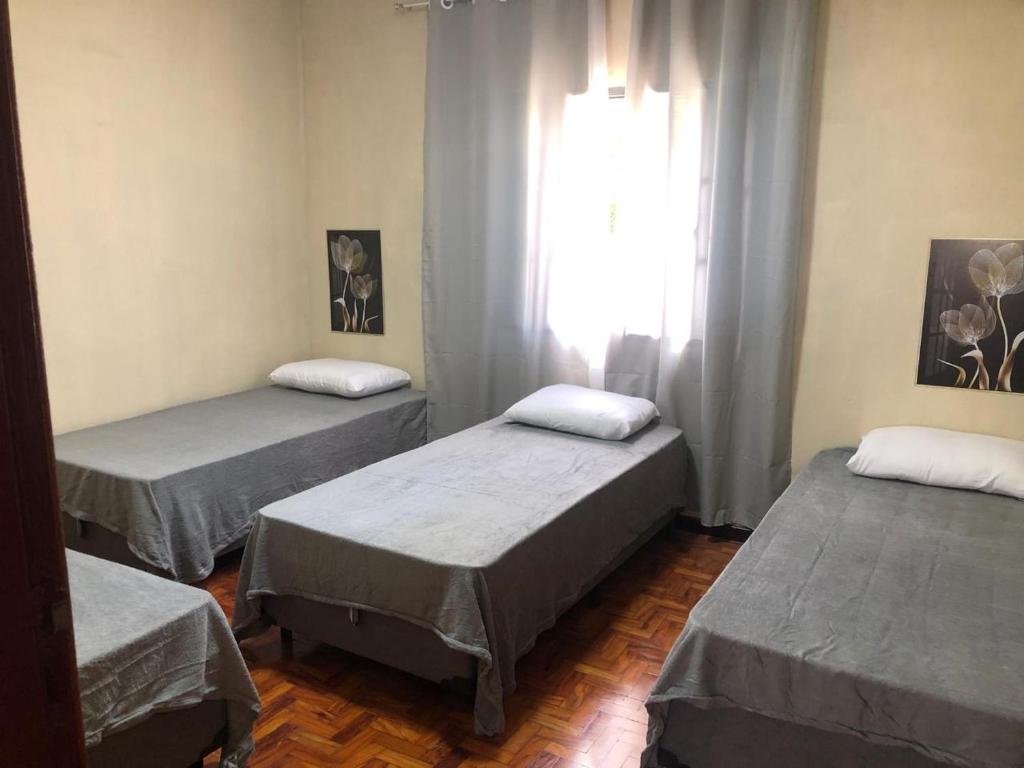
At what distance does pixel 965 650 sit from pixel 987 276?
67.6 inches

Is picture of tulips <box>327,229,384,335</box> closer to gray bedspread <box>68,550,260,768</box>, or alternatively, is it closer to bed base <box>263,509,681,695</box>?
bed base <box>263,509,681,695</box>

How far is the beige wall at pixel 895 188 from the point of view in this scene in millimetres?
2951

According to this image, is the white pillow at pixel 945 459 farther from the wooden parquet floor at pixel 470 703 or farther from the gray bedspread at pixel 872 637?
the wooden parquet floor at pixel 470 703

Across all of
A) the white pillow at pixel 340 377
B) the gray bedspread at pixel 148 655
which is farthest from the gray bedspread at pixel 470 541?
the white pillow at pixel 340 377

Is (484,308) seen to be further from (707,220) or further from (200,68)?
(200,68)

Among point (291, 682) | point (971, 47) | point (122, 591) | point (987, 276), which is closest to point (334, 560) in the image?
point (291, 682)

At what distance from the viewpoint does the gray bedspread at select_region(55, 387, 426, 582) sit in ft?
9.66

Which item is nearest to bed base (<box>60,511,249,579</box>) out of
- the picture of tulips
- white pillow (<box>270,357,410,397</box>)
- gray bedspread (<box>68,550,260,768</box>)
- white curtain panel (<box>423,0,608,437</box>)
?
gray bedspread (<box>68,550,260,768</box>)

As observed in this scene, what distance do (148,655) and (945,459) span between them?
106 inches

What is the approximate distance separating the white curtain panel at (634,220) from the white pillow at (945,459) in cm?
46

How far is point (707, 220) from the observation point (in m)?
3.48

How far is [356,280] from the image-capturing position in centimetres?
455

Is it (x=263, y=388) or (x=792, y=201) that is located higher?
(x=792, y=201)

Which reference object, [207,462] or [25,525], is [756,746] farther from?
[207,462]
